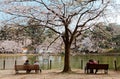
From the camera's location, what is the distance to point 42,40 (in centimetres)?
3177

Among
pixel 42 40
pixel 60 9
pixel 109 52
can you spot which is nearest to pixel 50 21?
pixel 60 9

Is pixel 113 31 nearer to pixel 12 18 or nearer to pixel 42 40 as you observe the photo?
pixel 42 40

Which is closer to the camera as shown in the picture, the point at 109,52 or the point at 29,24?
the point at 29,24

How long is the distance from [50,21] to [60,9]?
1372 millimetres

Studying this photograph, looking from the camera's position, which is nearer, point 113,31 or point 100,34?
point 100,34

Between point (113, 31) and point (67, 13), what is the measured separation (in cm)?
899

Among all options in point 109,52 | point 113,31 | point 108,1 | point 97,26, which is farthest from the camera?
point 109,52

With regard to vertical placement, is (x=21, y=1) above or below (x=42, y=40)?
above

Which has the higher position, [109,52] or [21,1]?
[21,1]

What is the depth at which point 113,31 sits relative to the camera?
102 feet

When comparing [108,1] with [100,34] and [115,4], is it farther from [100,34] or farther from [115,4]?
[100,34]

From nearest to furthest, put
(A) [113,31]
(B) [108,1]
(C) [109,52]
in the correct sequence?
(B) [108,1], (A) [113,31], (C) [109,52]

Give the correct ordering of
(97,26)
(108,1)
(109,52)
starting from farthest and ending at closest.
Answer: (109,52) < (97,26) < (108,1)

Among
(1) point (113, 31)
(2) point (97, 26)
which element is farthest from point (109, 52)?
(2) point (97, 26)
